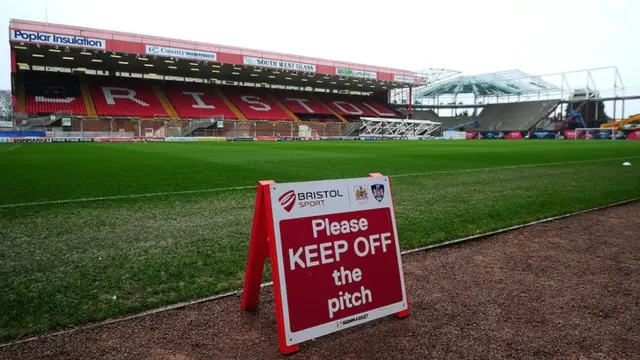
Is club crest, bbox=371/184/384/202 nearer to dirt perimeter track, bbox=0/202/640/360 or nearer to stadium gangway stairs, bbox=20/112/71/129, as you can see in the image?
dirt perimeter track, bbox=0/202/640/360

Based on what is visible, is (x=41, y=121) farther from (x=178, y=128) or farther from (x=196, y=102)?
(x=196, y=102)

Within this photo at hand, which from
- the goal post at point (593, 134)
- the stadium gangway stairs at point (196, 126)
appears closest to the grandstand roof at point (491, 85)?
the goal post at point (593, 134)

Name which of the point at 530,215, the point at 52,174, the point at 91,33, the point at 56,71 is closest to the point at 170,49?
the point at 91,33

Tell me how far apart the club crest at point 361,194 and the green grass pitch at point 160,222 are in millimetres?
1251

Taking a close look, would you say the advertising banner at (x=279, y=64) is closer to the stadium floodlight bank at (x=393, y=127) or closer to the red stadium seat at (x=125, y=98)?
the stadium floodlight bank at (x=393, y=127)

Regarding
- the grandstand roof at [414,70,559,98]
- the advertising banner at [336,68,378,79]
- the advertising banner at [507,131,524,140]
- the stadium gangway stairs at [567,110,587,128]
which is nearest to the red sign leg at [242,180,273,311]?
the advertising banner at [336,68,378,79]

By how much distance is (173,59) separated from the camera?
3922 cm

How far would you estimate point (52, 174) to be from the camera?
10266 mm

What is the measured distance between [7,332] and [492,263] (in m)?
3.75

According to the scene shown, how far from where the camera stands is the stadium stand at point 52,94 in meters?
36.8

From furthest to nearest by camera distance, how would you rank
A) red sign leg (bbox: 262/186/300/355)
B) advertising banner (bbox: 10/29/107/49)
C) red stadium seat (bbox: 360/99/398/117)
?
red stadium seat (bbox: 360/99/398/117)
advertising banner (bbox: 10/29/107/49)
red sign leg (bbox: 262/186/300/355)

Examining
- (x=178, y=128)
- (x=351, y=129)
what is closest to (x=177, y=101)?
(x=178, y=128)

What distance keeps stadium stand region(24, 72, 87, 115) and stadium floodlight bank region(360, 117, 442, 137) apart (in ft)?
92.4

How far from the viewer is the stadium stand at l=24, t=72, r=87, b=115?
36.8 meters
